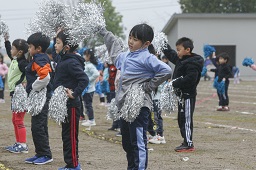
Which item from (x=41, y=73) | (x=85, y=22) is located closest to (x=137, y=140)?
(x=85, y=22)

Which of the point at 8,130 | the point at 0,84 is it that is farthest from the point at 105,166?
the point at 0,84

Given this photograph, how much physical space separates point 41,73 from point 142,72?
72.6 inches

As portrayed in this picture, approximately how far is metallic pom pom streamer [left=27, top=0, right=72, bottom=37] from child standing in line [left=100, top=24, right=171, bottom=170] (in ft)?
5.21

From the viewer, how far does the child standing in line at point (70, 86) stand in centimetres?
730

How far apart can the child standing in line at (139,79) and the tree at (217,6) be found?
65228 millimetres

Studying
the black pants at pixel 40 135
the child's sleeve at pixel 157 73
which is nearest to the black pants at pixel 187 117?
the black pants at pixel 40 135

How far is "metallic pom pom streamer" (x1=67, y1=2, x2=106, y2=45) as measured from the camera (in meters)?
7.05

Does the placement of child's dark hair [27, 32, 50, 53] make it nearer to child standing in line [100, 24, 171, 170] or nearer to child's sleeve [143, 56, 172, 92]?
child standing in line [100, 24, 171, 170]

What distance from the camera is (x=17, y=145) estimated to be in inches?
353

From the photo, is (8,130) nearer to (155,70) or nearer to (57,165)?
(57,165)

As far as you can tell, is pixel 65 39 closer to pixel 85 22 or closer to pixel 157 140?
pixel 85 22

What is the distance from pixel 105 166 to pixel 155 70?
1.83m

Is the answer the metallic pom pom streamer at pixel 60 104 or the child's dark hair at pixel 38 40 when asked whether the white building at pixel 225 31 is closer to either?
the child's dark hair at pixel 38 40

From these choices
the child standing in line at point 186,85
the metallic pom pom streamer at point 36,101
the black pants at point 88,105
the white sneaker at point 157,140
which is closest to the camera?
the metallic pom pom streamer at point 36,101
